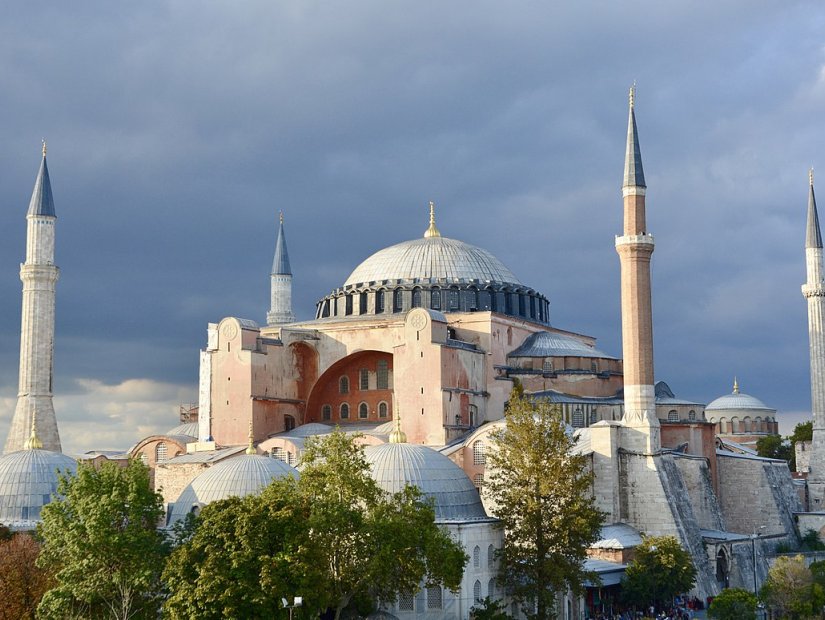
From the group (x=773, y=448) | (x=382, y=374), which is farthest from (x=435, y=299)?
(x=773, y=448)

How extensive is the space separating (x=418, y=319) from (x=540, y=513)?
11098 millimetres

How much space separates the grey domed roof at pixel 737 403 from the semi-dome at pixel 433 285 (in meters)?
21.0

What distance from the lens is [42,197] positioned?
39844mm

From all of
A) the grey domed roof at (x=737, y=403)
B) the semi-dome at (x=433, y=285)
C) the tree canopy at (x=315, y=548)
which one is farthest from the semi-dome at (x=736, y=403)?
the tree canopy at (x=315, y=548)

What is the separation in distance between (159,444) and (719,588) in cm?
1707

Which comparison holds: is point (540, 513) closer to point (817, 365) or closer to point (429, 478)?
point (429, 478)

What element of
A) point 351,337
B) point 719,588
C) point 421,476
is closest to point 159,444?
point 351,337

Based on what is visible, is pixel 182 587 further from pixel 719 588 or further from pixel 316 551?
pixel 719 588

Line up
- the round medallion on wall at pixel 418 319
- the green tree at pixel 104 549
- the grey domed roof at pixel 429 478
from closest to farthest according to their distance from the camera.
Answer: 1. the green tree at pixel 104 549
2. the grey domed roof at pixel 429 478
3. the round medallion on wall at pixel 418 319

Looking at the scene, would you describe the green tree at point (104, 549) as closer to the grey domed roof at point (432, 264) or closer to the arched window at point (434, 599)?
the arched window at point (434, 599)

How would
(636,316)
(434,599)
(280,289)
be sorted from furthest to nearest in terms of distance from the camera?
(280,289), (636,316), (434,599)

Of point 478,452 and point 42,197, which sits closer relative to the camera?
point 478,452

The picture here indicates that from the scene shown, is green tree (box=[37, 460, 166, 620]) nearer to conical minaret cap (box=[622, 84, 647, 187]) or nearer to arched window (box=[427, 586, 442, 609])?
arched window (box=[427, 586, 442, 609])

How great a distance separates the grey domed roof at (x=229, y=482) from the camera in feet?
86.4
